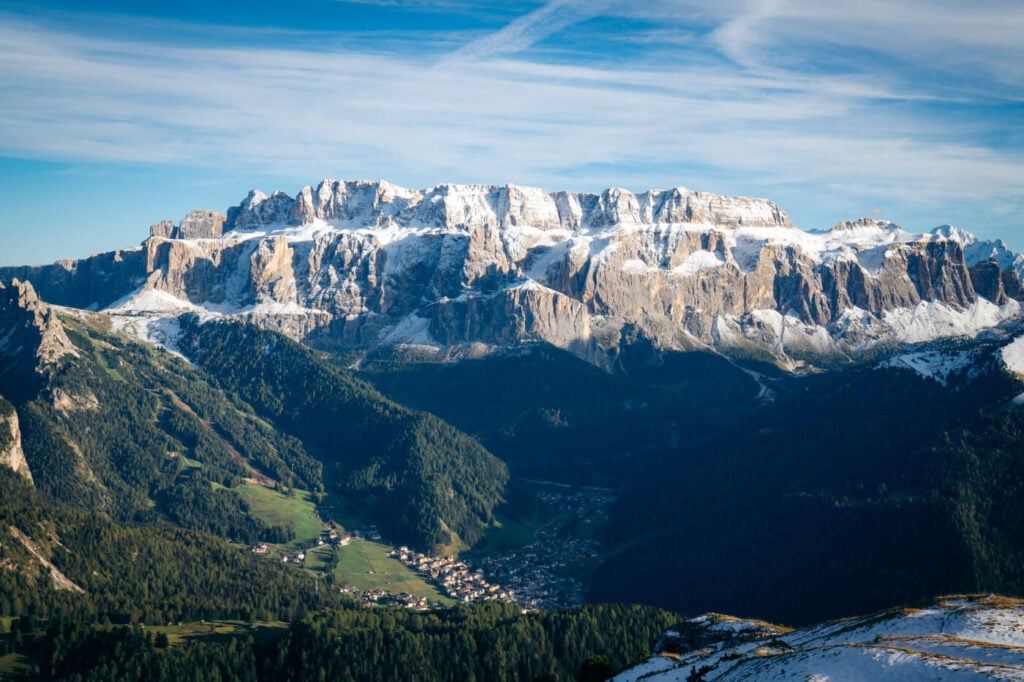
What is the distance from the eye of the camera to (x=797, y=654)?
77.5 metres

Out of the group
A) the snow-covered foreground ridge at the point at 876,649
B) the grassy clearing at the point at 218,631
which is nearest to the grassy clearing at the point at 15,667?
the grassy clearing at the point at 218,631

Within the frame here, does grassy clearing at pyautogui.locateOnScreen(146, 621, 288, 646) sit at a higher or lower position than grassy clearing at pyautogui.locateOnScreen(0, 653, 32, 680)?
lower

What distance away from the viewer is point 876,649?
237ft

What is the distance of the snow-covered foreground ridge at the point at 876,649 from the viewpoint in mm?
68125

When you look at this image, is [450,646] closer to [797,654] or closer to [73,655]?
[73,655]

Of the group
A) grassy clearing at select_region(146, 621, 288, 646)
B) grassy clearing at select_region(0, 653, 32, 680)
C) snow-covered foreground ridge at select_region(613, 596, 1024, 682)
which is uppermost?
snow-covered foreground ridge at select_region(613, 596, 1024, 682)

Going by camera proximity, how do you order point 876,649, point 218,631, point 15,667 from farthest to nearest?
point 218,631 → point 15,667 → point 876,649

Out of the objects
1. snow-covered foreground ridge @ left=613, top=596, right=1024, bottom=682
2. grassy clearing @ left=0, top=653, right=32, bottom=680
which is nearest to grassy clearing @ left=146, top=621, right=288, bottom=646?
grassy clearing @ left=0, top=653, right=32, bottom=680

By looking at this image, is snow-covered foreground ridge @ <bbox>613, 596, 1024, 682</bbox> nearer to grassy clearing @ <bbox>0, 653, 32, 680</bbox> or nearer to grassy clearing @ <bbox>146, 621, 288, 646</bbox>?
grassy clearing @ <bbox>146, 621, 288, 646</bbox>

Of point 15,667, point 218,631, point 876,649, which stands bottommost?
point 218,631

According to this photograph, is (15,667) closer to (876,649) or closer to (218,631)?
(218,631)

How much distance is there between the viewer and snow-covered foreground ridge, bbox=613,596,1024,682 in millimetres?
68125

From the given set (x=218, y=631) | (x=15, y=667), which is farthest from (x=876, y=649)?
(x=218, y=631)

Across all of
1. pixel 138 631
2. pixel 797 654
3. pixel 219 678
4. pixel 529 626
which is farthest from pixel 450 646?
pixel 797 654
